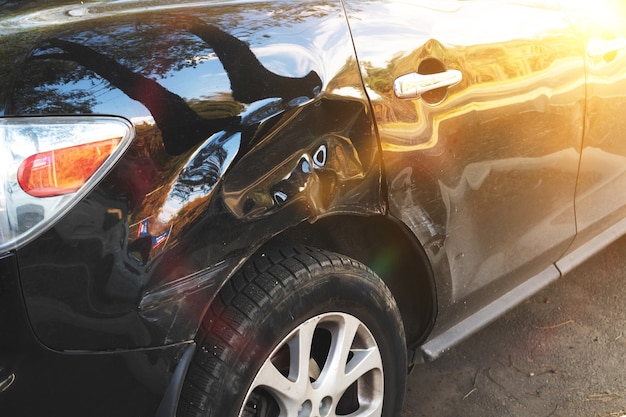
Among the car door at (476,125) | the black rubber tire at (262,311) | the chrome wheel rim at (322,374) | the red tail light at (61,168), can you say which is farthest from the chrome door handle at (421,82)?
the red tail light at (61,168)

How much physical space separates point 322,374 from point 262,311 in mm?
348

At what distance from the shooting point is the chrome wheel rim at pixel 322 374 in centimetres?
191

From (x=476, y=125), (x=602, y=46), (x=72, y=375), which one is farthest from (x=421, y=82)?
(x=72, y=375)

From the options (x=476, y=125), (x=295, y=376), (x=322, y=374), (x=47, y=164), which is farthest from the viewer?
(x=476, y=125)

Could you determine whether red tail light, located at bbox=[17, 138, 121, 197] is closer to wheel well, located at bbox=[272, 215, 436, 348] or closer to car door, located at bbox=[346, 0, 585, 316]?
wheel well, located at bbox=[272, 215, 436, 348]

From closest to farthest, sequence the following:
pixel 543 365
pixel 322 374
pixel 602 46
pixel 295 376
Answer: pixel 295 376 < pixel 322 374 < pixel 602 46 < pixel 543 365

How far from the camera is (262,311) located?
5.90ft

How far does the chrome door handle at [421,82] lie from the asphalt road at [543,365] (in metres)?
1.33

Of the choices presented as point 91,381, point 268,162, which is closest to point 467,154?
point 268,162

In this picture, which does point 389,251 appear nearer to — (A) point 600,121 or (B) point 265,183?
(B) point 265,183

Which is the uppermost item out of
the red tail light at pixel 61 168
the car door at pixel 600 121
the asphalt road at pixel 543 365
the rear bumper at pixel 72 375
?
the red tail light at pixel 61 168

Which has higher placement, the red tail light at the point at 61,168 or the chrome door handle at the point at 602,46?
the red tail light at the point at 61,168

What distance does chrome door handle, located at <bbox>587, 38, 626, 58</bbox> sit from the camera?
265 cm

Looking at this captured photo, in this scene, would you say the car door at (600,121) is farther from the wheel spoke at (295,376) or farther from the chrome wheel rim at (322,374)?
the wheel spoke at (295,376)
